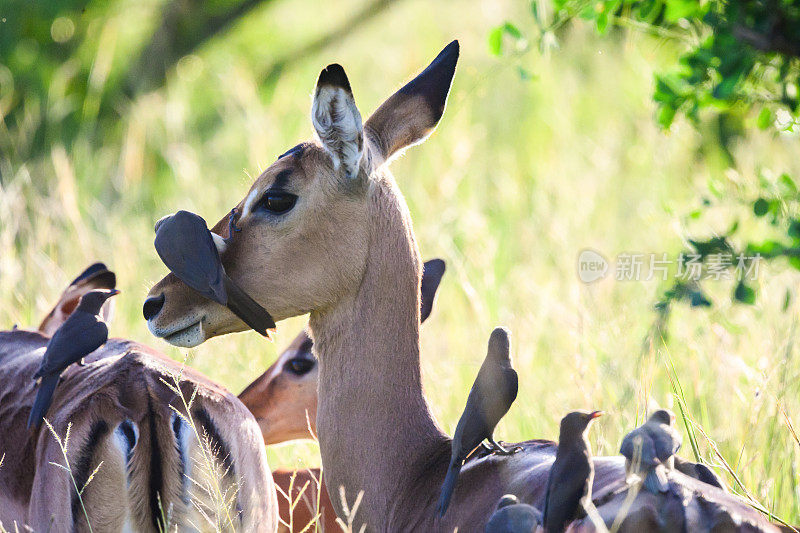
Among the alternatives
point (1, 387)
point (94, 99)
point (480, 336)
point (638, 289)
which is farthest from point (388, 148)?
point (94, 99)

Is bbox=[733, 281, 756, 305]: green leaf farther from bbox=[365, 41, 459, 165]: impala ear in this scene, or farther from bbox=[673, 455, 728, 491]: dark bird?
bbox=[673, 455, 728, 491]: dark bird

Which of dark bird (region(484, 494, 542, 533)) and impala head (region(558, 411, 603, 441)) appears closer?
dark bird (region(484, 494, 542, 533))

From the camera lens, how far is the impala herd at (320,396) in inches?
110

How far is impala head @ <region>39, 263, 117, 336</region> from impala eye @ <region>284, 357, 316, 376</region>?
2.23 ft

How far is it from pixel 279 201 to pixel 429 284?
799mm

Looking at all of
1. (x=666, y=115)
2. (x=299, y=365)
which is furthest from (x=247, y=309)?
(x=666, y=115)

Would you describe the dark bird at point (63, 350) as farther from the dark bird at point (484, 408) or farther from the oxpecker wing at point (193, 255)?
the dark bird at point (484, 408)

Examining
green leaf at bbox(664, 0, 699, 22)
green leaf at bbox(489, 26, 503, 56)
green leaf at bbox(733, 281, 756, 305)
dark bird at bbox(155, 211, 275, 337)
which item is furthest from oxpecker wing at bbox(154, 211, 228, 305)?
green leaf at bbox(733, 281, 756, 305)

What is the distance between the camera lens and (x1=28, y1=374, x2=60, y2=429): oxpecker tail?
3.05m

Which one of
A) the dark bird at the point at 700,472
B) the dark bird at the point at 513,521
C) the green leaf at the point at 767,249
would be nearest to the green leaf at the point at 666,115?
the green leaf at the point at 767,249

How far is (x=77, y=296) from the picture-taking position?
13.1 ft

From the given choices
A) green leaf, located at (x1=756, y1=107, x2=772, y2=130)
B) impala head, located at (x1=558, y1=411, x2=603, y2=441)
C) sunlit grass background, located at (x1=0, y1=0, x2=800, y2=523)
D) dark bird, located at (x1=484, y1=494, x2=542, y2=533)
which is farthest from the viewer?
sunlit grass background, located at (x1=0, y1=0, x2=800, y2=523)

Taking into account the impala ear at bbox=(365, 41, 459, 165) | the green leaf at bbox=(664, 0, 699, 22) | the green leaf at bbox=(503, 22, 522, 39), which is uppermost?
the green leaf at bbox=(503, 22, 522, 39)

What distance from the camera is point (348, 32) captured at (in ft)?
28.5
